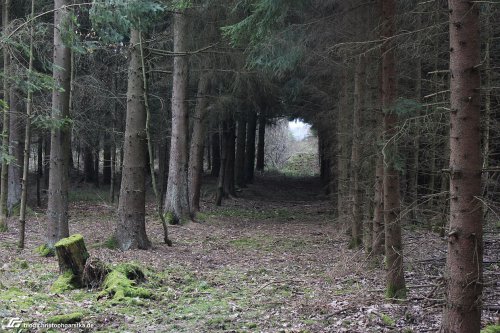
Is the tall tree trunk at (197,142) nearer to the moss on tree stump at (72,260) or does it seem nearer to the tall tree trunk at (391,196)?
the moss on tree stump at (72,260)

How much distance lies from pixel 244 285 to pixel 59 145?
5029 mm

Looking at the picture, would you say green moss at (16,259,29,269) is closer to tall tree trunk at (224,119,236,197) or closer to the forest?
the forest

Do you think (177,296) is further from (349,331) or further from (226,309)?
(349,331)

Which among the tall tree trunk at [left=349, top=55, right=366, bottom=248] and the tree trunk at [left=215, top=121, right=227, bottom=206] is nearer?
the tall tree trunk at [left=349, top=55, right=366, bottom=248]

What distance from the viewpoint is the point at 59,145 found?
11.0 meters

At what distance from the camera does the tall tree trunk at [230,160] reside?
81.6 ft

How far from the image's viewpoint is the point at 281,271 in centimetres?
1088

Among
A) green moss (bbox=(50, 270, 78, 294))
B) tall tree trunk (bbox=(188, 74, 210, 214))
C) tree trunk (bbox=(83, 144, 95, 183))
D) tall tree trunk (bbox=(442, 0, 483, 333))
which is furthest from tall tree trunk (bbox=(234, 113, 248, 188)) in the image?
tall tree trunk (bbox=(442, 0, 483, 333))

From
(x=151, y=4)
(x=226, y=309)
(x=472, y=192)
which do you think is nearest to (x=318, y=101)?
(x=151, y=4)

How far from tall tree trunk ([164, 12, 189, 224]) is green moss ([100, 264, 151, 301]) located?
832 cm

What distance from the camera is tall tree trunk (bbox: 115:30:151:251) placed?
1186 cm

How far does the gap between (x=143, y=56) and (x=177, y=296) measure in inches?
232

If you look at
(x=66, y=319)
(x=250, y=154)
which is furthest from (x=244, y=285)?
(x=250, y=154)

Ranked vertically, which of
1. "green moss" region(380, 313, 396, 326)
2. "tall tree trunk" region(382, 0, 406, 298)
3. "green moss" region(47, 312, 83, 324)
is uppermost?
"tall tree trunk" region(382, 0, 406, 298)
